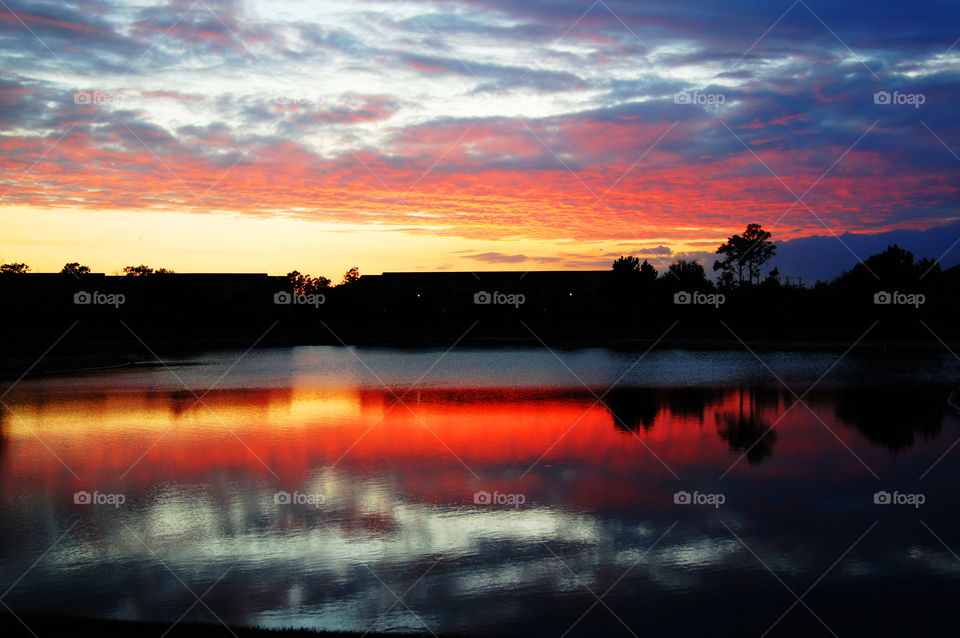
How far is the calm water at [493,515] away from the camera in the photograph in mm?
7027

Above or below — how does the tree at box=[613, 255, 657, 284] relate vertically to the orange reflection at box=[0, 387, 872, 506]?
above

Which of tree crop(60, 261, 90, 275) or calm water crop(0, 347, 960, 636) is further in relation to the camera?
tree crop(60, 261, 90, 275)

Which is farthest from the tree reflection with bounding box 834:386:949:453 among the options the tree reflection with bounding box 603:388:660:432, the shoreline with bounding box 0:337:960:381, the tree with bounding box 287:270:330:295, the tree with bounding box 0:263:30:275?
the tree with bounding box 0:263:30:275

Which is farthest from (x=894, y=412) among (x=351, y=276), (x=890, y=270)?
(x=351, y=276)

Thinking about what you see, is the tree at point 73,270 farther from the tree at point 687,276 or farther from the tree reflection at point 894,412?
the tree reflection at point 894,412

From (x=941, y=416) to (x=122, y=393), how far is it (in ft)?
77.4

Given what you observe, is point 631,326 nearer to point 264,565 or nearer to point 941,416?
point 941,416

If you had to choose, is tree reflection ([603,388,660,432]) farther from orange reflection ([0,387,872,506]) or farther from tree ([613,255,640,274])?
tree ([613,255,640,274])

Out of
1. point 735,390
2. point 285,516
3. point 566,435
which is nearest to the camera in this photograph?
point 285,516

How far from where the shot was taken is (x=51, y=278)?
10600 centimetres

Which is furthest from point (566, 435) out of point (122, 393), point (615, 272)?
point (615, 272)

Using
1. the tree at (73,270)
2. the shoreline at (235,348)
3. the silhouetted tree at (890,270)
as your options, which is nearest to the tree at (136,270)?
the tree at (73,270)

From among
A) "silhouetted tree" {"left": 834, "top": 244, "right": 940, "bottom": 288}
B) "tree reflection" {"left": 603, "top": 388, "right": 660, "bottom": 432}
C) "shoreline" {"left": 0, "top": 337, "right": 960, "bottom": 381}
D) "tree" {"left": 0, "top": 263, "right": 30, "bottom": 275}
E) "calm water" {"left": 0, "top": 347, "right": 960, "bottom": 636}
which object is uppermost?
"tree" {"left": 0, "top": 263, "right": 30, "bottom": 275}

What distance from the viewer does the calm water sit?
7.03 meters
